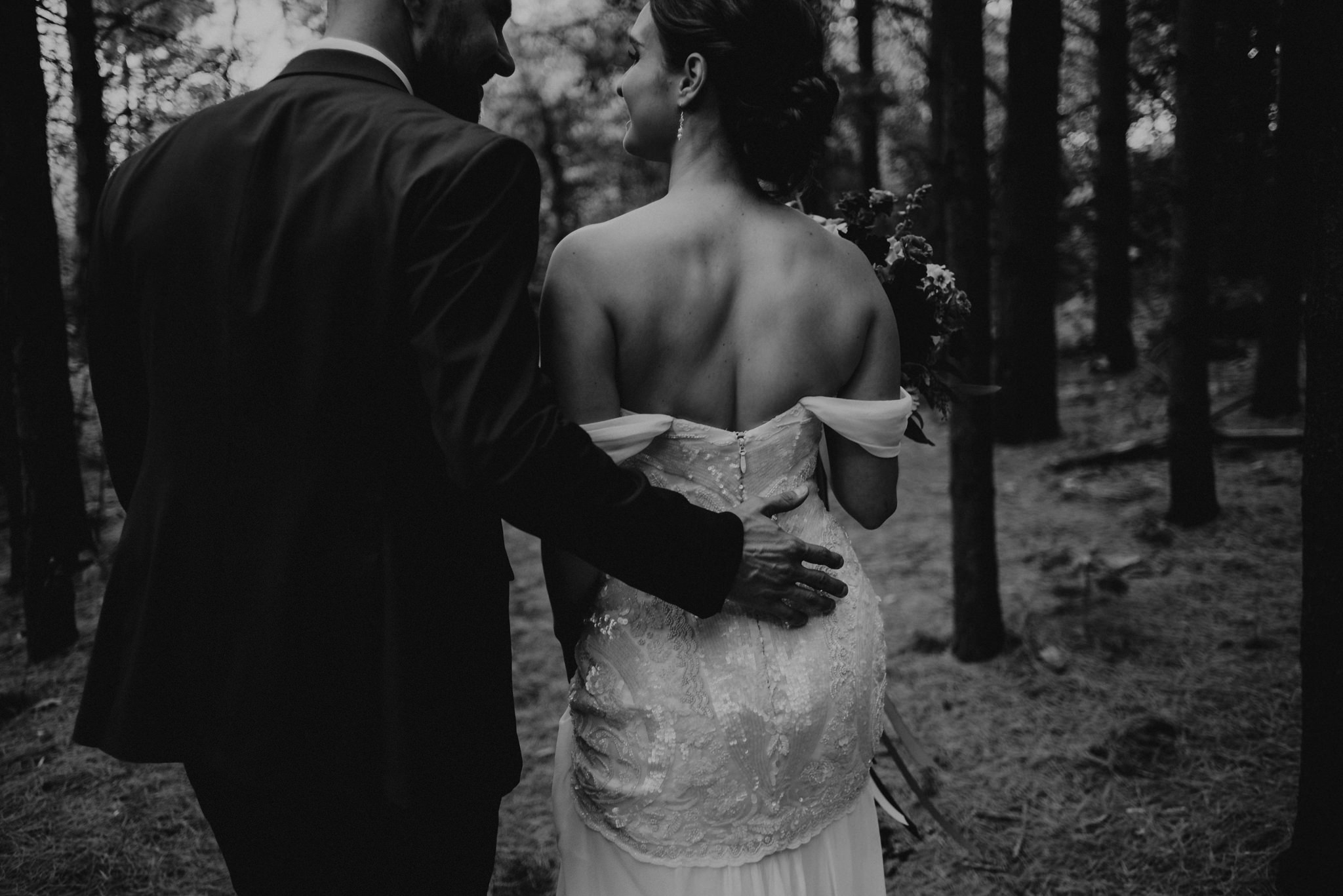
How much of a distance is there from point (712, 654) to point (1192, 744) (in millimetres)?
2992

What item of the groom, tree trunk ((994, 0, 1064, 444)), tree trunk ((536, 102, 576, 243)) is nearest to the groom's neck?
the groom

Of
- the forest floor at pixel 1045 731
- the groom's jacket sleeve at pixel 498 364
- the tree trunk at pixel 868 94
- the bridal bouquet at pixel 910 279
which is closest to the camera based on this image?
the groom's jacket sleeve at pixel 498 364

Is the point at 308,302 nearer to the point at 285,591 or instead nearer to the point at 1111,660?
the point at 285,591

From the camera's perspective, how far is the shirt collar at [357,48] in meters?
1.77

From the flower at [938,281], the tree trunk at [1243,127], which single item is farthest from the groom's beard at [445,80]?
the tree trunk at [1243,127]

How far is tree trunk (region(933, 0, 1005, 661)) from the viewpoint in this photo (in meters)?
4.55

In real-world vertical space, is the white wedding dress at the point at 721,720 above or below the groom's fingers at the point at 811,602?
below

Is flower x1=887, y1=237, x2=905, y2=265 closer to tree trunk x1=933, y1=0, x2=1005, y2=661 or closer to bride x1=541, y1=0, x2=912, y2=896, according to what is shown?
bride x1=541, y1=0, x2=912, y2=896

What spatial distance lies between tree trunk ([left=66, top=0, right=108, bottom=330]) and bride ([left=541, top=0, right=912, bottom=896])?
11.6ft

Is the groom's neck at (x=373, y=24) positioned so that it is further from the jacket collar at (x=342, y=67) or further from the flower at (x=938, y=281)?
the flower at (x=938, y=281)

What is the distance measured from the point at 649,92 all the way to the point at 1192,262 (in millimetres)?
5092

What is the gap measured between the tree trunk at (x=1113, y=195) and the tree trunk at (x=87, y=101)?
911 cm

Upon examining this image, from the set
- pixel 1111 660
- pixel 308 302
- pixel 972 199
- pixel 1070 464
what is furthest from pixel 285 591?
pixel 1070 464

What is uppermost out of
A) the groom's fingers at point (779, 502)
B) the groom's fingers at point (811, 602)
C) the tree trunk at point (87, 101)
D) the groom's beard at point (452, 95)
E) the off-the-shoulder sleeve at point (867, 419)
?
the tree trunk at point (87, 101)
